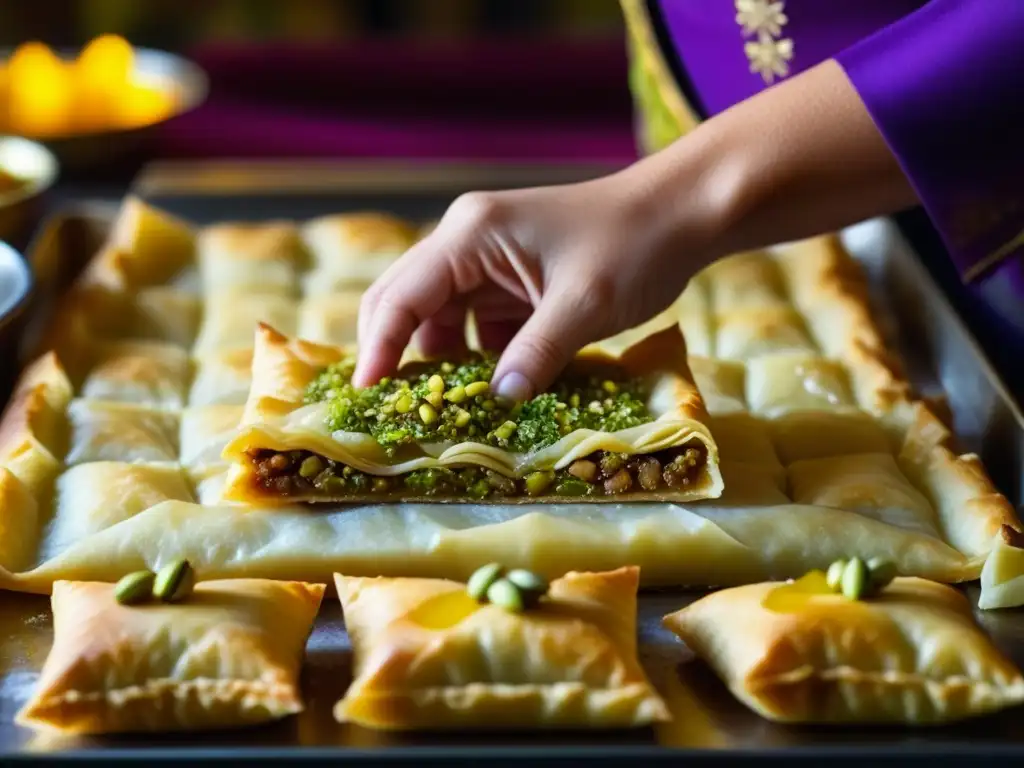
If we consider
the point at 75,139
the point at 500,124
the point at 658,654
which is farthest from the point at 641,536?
the point at 500,124

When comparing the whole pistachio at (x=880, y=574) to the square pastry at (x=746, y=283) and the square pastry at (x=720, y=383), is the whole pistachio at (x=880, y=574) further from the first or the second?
the square pastry at (x=746, y=283)

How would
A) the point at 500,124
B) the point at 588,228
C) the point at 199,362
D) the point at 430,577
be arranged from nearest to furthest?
1. the point at 430,577
2. the point at 588,228
3. the point at 199,362
4. the point at 500,124

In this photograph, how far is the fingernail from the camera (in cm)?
194

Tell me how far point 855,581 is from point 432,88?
3406 mm

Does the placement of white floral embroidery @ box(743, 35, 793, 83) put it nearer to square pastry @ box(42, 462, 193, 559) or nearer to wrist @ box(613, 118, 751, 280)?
wrist @ box(613, 118, 751, 280)

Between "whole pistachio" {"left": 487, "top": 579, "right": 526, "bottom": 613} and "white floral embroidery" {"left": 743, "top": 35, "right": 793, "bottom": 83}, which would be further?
"white floral embroidery" {"left": 743, "top": 35, "right": 793, "bottom": 83}

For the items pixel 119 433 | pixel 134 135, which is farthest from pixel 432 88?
pixel 119 433

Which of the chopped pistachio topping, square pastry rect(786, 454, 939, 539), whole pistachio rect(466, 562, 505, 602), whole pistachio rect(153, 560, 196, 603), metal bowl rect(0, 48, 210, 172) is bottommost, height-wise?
square pastry rect(786, 454, 939, 539)

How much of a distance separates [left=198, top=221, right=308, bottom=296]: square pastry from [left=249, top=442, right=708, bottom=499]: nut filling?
2.99 feet

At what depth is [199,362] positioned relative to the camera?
246 centimetres

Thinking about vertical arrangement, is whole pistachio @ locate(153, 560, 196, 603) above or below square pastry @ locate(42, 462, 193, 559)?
below

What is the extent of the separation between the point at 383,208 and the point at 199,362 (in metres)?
0.89

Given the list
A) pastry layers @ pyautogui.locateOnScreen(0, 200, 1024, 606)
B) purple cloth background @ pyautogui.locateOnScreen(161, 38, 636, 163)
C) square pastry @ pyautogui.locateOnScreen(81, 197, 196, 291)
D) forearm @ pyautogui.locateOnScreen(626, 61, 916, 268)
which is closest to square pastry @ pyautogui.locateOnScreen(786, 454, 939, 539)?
pastry layers @ pyautogui.locateOnScreen(0, 200, 1024, 606)

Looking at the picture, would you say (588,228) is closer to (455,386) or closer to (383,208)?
(455,386)
